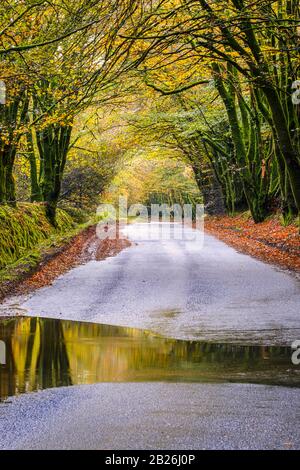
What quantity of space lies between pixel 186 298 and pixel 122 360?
15.1 feet

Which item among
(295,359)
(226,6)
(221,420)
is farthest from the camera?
(226,6)

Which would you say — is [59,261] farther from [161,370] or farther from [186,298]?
[161,370]

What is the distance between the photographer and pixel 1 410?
5.32 metres

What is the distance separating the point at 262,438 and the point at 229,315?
5.49 meters

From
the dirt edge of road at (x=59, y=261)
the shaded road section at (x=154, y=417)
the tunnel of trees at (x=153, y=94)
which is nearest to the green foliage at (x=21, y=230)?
the dirt edge of road at (x=59, y=261)

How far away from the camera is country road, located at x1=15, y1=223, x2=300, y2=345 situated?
8.96m

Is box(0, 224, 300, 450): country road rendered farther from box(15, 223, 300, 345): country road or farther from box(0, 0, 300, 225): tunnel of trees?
box(0, 0, 300, 225): tunnel of trees

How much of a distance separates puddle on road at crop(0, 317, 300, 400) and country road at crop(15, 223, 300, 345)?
0.58m

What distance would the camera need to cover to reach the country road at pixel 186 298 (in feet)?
29.4

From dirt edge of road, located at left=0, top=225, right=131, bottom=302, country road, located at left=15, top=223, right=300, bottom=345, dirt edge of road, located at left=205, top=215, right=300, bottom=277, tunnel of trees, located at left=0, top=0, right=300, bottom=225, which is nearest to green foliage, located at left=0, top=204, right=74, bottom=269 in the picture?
dirt edge of road, located at left=0, top=225, right=131, bottom=302

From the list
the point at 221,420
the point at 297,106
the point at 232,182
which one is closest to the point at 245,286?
the point at 221,420

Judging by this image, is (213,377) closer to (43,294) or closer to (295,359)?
(295,359)

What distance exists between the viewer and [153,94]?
26391 mm

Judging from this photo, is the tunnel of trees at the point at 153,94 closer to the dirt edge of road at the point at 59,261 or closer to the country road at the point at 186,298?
the dirt edge of road at the point at 59,261
